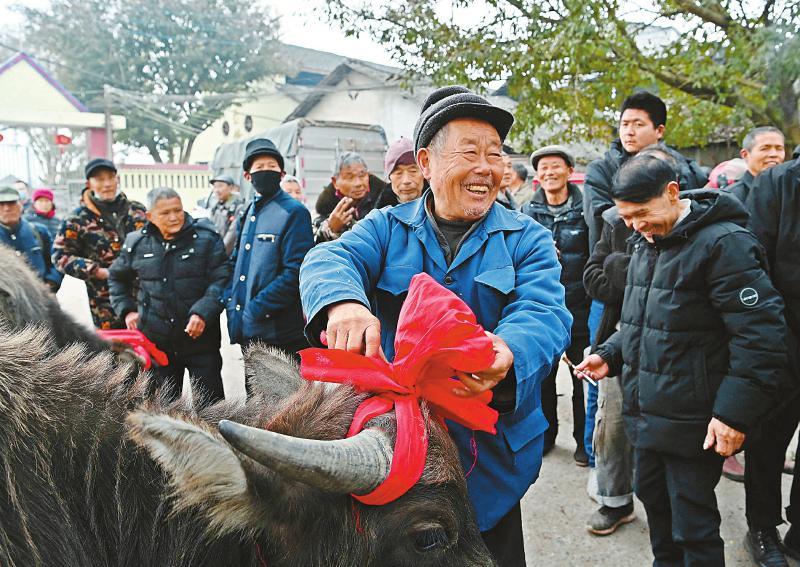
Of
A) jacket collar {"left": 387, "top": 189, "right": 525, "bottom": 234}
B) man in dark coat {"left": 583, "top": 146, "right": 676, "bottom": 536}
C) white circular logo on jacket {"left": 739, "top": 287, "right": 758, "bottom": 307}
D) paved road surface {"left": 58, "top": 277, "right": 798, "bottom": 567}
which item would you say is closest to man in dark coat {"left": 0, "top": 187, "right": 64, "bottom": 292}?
paved road surface {"left": 58, "top": 277, "right": 798, "bottom": 567}

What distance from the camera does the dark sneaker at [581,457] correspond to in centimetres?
513

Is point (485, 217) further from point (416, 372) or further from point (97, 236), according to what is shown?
point (97, 236)

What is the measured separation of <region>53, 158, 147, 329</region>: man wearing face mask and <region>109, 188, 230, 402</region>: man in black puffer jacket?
2.93 feet

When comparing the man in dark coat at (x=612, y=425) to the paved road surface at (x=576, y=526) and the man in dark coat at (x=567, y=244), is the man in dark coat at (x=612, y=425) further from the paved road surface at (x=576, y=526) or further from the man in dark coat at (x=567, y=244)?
the man in dark coat at (x=567, y=244)

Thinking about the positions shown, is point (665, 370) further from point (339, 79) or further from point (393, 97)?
point (339, 79)

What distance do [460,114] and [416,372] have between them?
0.90 meters

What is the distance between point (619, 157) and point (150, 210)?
12.5 feet

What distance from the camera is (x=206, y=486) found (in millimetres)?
1372

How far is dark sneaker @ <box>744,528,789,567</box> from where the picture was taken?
11.8ft

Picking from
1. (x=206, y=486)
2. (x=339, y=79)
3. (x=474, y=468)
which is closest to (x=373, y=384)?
(x=206, y=486)

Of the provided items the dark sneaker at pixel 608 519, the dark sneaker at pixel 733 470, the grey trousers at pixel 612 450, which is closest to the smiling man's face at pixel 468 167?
the grey trousers at pixel 612 450

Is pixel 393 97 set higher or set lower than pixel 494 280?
higher

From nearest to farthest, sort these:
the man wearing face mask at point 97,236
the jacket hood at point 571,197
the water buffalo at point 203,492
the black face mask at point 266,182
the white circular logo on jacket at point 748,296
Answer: the water buffalo at point 203,492 → the white circular logo on jacket at point 748,296 → the black face mask at point 266,182 → the jacket hood at point 571,197 → the man wearing face mask at point 97,236

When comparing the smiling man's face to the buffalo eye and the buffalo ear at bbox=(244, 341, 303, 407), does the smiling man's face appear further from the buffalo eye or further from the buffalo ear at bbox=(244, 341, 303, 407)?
the buffalo eye
